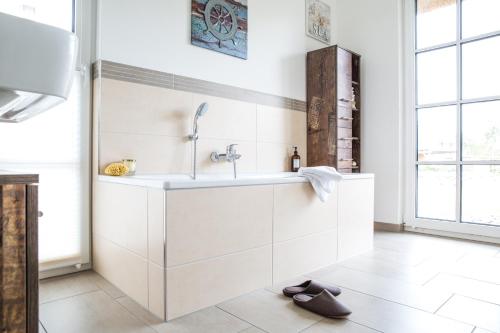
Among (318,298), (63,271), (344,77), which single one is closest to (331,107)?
(344,77)

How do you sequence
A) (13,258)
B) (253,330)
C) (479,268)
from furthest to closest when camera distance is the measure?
(479,268)
(253,330)
(13,258)

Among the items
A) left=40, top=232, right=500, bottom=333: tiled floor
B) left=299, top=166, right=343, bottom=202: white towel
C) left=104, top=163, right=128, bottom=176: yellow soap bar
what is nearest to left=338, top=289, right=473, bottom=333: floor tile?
left=40, top=232, right=500, bottom=333: tiled floor

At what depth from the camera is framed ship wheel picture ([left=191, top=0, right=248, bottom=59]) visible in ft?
8.19

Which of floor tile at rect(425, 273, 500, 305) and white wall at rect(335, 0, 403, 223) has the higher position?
white wall at rect(335, 0, 403, 223)

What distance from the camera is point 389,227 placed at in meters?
3.38

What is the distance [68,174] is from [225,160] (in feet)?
3.60

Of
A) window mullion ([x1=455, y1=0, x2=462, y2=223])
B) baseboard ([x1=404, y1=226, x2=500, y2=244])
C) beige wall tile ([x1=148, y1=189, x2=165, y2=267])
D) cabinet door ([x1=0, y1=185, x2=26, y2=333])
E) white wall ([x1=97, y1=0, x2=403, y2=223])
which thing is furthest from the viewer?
window mullion ([x1=455, y1=0, x2=462, y2=223])

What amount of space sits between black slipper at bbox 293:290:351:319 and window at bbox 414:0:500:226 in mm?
2205

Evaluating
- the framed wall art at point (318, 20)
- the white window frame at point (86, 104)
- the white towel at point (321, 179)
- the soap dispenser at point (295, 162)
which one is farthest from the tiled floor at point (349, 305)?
the framed wall art at point (318, 20)

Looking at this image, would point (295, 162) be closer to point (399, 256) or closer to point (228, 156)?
point (228, 156)

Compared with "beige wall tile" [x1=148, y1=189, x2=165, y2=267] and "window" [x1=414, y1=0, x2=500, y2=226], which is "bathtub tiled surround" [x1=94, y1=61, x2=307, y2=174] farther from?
"window" [x1=414, y1=0, x2=500, y2=226]

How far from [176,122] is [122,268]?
3.46 ft

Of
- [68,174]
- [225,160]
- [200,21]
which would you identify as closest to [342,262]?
[225,160]

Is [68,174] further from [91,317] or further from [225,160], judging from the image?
[225,160]
